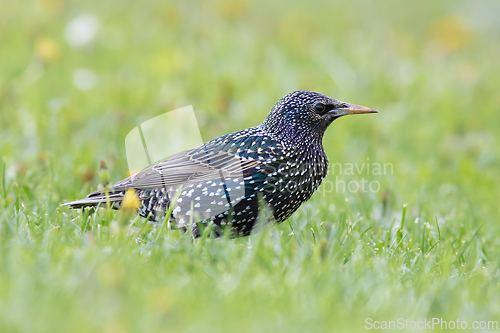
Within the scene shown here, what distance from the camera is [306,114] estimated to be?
173 inches

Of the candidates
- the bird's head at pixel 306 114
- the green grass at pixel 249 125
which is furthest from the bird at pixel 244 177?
the green grass at pixel 249 125

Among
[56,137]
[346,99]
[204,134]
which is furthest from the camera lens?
[346,99]

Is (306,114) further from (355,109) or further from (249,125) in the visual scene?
(249,125)

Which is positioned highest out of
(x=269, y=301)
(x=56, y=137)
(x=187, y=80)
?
(x=187, y=80)

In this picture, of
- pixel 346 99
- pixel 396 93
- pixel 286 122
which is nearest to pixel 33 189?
pixel 286 122

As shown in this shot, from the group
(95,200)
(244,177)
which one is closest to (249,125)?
(244,177)

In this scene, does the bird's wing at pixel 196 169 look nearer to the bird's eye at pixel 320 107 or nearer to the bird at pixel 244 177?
the bird at pixel 244 177

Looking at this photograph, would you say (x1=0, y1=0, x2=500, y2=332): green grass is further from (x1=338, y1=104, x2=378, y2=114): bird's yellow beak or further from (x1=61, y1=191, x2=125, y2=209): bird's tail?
(x1=338, y1=104, x2=378, y2=114): bird's yellow beak

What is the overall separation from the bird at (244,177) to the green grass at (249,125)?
6.6 inches

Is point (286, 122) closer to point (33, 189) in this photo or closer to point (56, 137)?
point (33, 189)

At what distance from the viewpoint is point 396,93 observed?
7.81 metres

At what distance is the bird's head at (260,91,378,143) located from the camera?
4340 mm

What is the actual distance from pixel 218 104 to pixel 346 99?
64.0 inches

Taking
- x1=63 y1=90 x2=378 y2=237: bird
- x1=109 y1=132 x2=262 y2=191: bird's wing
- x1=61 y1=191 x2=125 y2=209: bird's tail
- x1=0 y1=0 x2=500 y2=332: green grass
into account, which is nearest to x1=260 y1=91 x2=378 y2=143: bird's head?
x1=63 y1=90 x2=378 y2=237: bird
